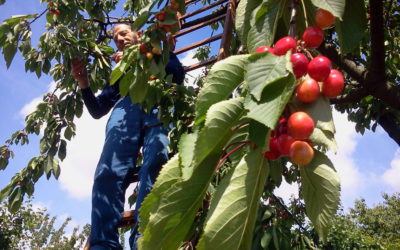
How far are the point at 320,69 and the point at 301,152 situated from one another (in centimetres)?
16

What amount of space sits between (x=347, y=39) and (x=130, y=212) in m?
1.69

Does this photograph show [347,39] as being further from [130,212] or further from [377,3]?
[130,212]

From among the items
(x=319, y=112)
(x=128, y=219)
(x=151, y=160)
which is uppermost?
(x=151, y=160)

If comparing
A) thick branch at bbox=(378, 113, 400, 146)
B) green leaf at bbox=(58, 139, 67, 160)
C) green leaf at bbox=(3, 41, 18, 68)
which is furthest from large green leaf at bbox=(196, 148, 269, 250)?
green leaf at bbox=(58, 139, 67, 160)

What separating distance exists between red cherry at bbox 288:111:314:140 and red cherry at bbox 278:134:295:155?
0.03 metres

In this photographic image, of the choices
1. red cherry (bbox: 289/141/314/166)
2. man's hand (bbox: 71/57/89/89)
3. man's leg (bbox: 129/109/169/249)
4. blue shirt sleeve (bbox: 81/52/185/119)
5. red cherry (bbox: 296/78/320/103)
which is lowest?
red cherry (bbox: 289/141/314/166)

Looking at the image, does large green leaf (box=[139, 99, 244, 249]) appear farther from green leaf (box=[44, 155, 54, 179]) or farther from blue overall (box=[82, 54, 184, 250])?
green leaf (box=[44, 155, 54, 179])

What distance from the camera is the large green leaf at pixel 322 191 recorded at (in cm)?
69

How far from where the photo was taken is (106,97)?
277 cm

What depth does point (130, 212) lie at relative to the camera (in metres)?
2.24

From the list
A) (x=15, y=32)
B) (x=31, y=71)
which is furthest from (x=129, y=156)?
(x=31, y=71)

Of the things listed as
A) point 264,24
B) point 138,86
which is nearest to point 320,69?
point 264,24

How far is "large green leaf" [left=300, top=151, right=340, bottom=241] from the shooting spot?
69 centimetres

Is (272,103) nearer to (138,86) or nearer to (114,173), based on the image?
(138,86)
